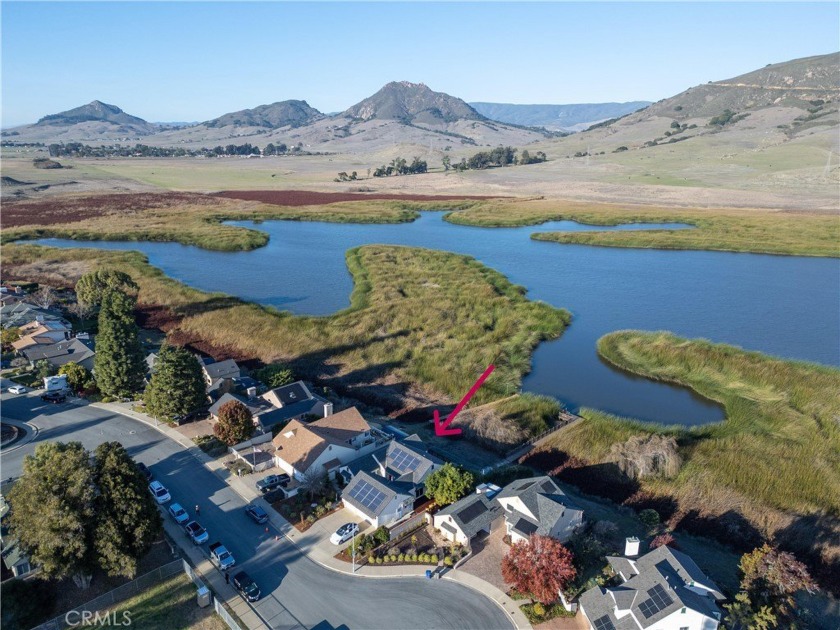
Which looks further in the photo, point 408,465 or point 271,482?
point 408,465

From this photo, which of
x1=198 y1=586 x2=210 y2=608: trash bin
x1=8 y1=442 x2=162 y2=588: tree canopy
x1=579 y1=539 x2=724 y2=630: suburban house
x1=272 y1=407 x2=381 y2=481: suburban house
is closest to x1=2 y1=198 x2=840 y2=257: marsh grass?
x1=272 y1=407 x2=381 y2=481: suburban house

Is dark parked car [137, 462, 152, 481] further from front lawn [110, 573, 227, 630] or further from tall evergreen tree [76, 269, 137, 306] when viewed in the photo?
tall evergreen tree [76, 269, 137, 306]

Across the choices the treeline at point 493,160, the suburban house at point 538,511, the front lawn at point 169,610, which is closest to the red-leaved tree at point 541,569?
the suburban house at point 538,511

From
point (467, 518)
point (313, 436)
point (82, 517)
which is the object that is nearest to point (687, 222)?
point (313, 436)

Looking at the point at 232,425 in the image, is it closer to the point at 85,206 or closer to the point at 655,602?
the point at 655,602

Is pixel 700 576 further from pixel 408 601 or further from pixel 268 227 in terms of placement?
pixel 268 227

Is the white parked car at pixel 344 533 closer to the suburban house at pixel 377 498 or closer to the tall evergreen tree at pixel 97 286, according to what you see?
the suburban house at pixel 377 498

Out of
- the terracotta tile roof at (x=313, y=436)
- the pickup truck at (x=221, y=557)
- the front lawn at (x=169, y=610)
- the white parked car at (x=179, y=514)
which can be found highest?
the terracotta tile roof at (x=313, y=436)
